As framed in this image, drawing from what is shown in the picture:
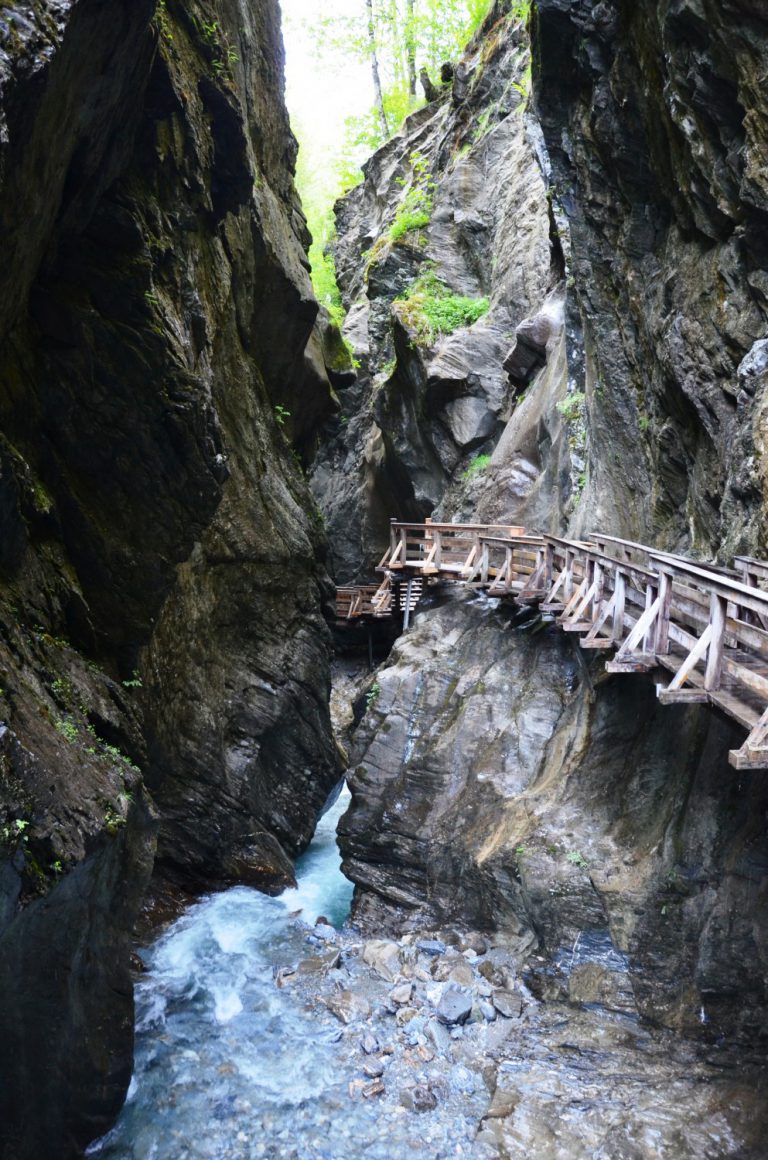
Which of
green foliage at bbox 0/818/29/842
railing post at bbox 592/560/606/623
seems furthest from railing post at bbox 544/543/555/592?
green foliage at bbox 0/818/29/842

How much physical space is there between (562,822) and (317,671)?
300 inches

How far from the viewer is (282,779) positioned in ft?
52.4

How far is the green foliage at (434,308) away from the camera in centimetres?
2567

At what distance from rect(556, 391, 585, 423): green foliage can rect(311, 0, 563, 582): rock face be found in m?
5.95

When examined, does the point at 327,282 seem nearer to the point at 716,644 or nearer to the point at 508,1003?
the point at 508,1003

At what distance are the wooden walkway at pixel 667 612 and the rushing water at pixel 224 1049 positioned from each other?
583 cm

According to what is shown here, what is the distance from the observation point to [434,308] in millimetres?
26672

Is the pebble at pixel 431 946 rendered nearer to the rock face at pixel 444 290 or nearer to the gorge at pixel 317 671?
the gorge at pixel 317 671

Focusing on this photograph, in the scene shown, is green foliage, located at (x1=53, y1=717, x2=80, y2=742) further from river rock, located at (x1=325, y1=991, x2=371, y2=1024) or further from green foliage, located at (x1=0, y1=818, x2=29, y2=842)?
river rock, located at (x1=325, y1=991, x2=371, y2=1024)

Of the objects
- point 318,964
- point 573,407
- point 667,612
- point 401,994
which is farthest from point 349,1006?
point 573,407

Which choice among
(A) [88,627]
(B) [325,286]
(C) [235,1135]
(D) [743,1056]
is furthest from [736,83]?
(B) [325,286]

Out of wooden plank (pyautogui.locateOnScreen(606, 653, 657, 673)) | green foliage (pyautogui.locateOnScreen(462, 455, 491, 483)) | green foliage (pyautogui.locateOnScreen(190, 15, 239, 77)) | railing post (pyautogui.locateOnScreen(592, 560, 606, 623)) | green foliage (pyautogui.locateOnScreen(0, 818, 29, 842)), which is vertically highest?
green foliage (pyautogui.locateOnScreen(190, 15, 239, 77))

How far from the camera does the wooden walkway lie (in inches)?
245

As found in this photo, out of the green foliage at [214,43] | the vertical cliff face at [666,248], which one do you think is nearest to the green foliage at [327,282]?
the vertical cliff face at [666,248]
